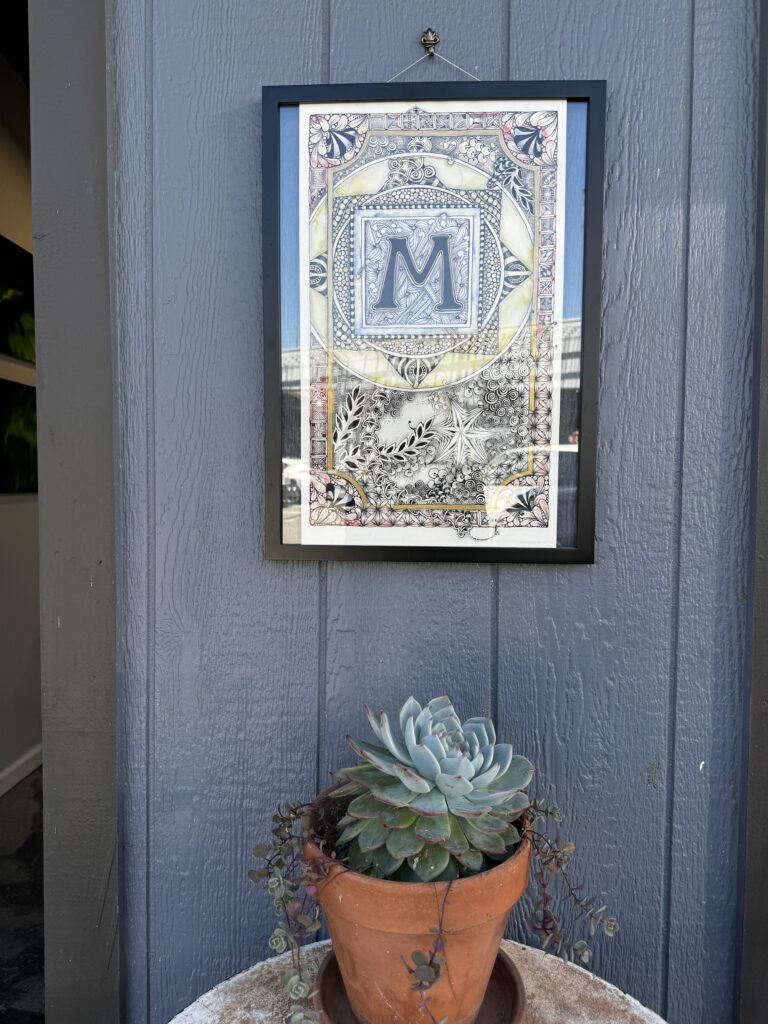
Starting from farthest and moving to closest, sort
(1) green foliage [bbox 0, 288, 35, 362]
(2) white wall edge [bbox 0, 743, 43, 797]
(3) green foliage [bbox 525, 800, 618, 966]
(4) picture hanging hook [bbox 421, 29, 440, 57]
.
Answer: (1) green foliage [bbox 0, 288, 35, 362]
(2) white wall edge [bbox 0, 743, 43, 797]
(4) picture hanging hook [bbox 421, 29, 440, 57]
(3) green foliage [bbox 525, 800, 618, 966]

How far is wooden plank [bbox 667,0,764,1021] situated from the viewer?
81cm

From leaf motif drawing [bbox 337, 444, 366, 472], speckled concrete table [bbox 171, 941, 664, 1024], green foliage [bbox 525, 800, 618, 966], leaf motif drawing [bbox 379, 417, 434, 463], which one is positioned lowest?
speckled concrete table [bbox 171, 941, 664, 1024]

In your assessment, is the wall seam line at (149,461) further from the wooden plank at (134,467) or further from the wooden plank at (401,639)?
the wooden plank at (401,639)

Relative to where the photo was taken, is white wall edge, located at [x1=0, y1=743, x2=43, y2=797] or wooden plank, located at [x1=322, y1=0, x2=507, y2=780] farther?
white wall edge, located at [x1=0, y1=743, x2=43, y2=797]

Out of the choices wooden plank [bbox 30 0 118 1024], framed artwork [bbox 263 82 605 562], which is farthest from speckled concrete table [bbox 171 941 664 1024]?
framed artwork [bbox 263 82 605 562]

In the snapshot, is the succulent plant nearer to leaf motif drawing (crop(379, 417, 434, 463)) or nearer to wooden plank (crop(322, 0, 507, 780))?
wooden plank (crop(322, 0, 507, 780))

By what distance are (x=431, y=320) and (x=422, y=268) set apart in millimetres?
65

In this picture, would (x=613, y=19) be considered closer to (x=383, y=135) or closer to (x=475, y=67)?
(x=475, y=67)

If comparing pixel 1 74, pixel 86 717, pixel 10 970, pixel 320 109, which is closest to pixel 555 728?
pixel 86 717

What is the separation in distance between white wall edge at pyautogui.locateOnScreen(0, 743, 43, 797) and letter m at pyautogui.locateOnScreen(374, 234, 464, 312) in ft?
6.37

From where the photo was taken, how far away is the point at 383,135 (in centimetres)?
82

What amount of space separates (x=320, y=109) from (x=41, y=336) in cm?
46

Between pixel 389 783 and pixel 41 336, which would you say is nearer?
pixel 389 783

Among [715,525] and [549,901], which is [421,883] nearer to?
[549,901]
